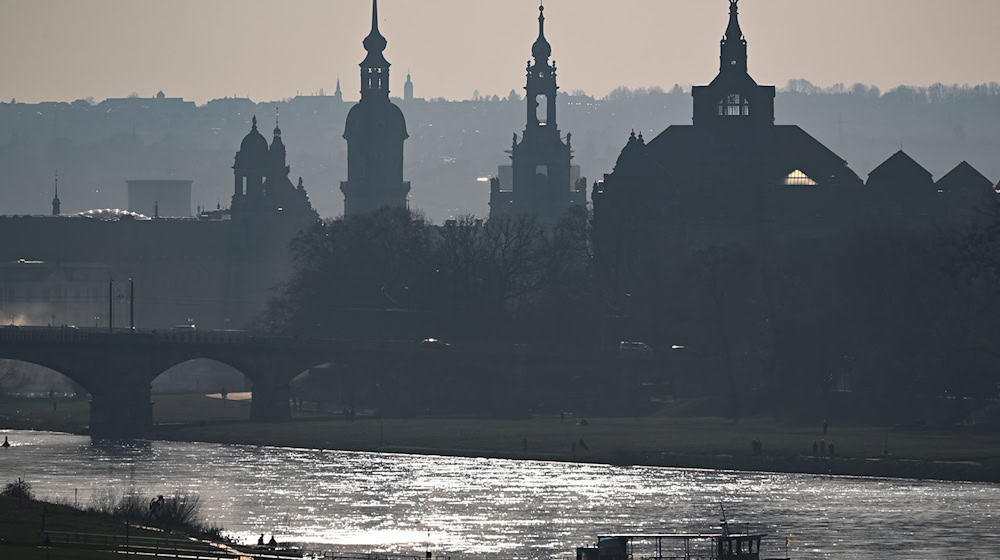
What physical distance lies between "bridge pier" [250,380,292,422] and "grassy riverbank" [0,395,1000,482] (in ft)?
6.63

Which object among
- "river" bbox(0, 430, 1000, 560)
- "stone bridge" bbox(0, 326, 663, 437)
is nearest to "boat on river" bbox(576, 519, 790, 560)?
"river" bbox(0, 430, 1000, 560)

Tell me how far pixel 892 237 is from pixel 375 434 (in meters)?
38.9

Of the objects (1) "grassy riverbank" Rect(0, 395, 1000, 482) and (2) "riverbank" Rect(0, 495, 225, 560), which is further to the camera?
(1) "grassy riverbank" Rect(0, 395, 1000, 482)

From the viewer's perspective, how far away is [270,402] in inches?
7480

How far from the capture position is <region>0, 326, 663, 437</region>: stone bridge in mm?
185000

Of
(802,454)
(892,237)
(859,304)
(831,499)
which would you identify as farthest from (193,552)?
(892,237)

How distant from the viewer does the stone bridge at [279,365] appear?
607 ft

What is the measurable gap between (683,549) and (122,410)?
77.3 metres

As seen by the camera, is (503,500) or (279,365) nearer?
(503,500)

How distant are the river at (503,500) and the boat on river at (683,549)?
11.3ft

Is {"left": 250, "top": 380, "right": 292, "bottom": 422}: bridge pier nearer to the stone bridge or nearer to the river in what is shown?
the stone bridge

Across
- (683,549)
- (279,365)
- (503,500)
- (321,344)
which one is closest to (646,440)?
(503,500)

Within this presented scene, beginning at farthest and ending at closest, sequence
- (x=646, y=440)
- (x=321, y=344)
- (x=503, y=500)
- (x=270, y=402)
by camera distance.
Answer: (x=321, y=344) → (x=270, y=402) → (x=646, y=440) → (x=503, y=500)

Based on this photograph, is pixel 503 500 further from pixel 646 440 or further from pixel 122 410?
pixel 122 410
